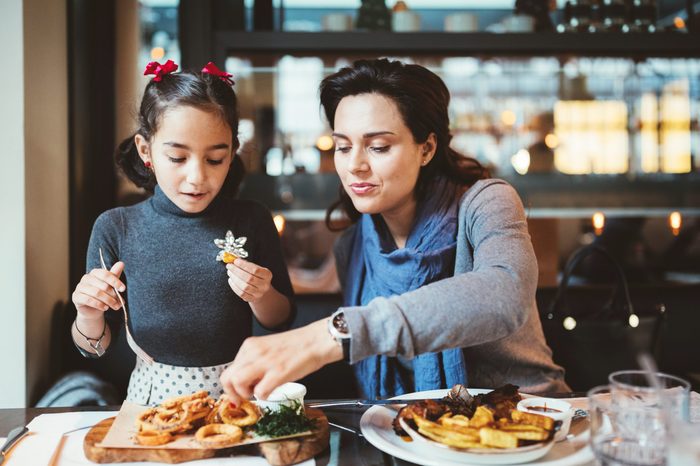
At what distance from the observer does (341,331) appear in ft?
3.78

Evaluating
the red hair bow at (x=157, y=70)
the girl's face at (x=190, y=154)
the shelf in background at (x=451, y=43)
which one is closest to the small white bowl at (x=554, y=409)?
the girl's face at (x=190, y=154)

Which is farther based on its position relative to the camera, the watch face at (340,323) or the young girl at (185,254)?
the young girl at (185,254)

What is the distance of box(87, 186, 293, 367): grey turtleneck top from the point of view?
1632 millimetres

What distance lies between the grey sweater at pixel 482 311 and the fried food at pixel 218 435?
0.80ft

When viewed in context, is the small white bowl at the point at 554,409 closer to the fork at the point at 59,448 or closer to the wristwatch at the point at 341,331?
the wristwatch at the point at 341,331

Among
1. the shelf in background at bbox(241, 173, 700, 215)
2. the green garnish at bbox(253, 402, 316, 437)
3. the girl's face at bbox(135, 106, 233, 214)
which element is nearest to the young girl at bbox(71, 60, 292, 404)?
the girl's face at bbox(135, 106, 233, 214)

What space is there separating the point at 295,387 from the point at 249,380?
0.96 feet

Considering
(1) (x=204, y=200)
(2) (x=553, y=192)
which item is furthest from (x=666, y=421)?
(2) (x=553, y=192)

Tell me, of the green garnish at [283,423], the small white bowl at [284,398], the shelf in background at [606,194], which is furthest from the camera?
the shelf in background at [606,194]

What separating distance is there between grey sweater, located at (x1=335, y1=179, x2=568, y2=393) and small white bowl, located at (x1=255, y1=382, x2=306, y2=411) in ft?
0.77

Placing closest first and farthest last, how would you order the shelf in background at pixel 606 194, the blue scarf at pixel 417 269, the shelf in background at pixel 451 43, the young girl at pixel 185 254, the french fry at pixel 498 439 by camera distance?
the french fry at pixel 498 439
the young girl at pixel 185 254
the blue scarf at pixel 417 269
the shelf in background at pixel 451 43
the shelf in background at pixel 606 194

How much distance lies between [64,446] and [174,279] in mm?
491

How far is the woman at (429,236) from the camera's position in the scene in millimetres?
1268

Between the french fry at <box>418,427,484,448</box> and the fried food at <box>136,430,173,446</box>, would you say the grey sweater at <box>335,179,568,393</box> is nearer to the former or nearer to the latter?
the french fry at <box>418,427,484,448</box>
